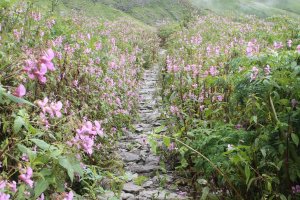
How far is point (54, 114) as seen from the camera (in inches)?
106

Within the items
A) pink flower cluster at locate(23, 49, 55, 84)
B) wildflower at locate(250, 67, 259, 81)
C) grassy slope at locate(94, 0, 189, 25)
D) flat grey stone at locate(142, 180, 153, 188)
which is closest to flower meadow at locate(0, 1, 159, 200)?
pink flower cluster at locate(23, 49, 55, 84)

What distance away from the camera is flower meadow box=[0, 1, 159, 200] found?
217 cm

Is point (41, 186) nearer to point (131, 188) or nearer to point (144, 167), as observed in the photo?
point (131, 188)

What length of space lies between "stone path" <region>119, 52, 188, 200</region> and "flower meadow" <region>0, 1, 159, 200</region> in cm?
24

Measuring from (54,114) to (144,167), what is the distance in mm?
2924

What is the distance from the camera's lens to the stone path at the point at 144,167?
4492mm

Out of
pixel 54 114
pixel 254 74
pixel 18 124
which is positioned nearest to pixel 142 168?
pixel 254 74

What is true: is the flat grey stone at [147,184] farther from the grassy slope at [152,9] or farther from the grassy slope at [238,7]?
the grassy slope at [238,7]

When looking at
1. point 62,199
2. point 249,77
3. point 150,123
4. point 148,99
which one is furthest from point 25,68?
point 148,99

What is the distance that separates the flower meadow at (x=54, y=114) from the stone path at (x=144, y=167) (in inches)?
9.6

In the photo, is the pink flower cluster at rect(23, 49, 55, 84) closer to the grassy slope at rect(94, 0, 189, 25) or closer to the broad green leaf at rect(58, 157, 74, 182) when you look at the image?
the broad green leaf at rect(58, 157, 74, 182)

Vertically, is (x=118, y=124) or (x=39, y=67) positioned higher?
(x=39, y=67)

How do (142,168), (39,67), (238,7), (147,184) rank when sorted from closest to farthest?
(39,67)
(147,184)
(142,168)
(238,7)

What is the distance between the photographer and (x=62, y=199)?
2.09 metres
